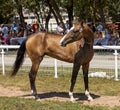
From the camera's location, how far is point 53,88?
13242 millimetres

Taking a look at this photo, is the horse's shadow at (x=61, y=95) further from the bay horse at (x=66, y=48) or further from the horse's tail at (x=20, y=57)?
the horse's tail at (x=20, y=57)

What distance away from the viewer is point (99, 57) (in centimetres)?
1590

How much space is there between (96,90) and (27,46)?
2.72m

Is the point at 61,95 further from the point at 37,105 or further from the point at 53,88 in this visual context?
the point at 37,105

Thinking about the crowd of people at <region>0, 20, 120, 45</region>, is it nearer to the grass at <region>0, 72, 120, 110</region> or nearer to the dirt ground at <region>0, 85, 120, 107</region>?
the grass at <region>0, 72, 120, 110</region>

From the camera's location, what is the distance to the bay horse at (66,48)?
10238 mm

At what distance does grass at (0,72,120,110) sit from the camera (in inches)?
379

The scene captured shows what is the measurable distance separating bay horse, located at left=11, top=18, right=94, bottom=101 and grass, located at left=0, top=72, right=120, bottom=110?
852 millimetres

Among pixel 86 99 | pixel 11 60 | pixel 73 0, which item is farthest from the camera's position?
pixel 73 0

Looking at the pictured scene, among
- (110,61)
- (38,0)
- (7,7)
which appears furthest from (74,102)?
(7,7)

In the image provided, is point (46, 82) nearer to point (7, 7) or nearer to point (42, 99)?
point (42, 99)

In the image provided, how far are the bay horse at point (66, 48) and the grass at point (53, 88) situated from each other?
852mm

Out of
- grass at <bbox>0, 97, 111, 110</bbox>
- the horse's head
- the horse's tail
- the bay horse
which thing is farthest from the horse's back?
grass at <bbox>0, 97, 111, 110</bbox>

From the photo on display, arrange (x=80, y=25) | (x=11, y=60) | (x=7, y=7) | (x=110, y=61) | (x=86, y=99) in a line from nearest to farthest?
(x=80, y=25) → (x=86, y=99) → (x=110, y=61) → (x=11, y=60) → (x=7, y=7)
